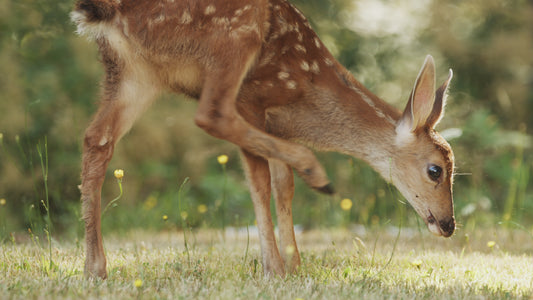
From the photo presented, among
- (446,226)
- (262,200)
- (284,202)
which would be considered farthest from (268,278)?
(446,226)

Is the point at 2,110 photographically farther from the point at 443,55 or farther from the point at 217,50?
the point at 443,55

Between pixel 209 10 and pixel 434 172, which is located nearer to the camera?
pixel 209 10

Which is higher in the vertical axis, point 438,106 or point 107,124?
point 438,106

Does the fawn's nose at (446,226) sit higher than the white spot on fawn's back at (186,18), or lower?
lower

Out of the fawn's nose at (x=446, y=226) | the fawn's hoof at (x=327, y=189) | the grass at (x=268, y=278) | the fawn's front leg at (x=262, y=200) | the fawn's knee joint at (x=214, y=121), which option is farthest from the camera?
the fawn's nose at (x=446, y=226)

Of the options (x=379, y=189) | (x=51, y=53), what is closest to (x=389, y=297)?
(x=379, y=189)

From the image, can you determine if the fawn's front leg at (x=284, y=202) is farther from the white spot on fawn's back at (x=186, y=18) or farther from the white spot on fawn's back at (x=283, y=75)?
the white spot on fawn's back at (x=186, y=18)

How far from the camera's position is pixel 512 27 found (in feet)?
24.0

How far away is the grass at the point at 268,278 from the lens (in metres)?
2.68

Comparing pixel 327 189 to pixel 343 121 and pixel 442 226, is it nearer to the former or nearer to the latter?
pixel 343 121

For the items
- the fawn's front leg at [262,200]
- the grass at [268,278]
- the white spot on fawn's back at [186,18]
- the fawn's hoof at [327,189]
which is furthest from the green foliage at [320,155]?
the white spot on fawn's back at [186,18]

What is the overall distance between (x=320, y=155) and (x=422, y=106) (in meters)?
2.94

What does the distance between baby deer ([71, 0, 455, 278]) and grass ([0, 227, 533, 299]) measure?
250 mm

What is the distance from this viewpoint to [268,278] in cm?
312
